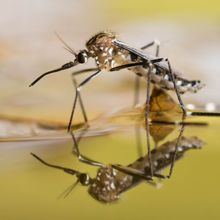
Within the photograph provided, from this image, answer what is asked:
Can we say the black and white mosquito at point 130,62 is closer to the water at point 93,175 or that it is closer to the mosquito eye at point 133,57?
the mosquito eye at point 133,57

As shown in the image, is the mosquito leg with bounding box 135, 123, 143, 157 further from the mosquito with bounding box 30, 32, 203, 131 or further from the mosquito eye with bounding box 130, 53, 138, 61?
the mosquito eye with bounding box 130, 53, 138, 61

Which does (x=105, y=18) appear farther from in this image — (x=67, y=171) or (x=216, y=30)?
(x=67, y=171)

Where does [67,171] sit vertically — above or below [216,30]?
above

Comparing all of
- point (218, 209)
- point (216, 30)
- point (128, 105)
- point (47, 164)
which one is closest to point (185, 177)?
point (218, 209)

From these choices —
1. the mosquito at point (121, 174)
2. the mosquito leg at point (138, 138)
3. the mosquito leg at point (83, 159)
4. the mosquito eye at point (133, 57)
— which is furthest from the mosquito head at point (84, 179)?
the mosquito eye at point (133, 57)


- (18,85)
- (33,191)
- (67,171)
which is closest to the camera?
(33,191)
